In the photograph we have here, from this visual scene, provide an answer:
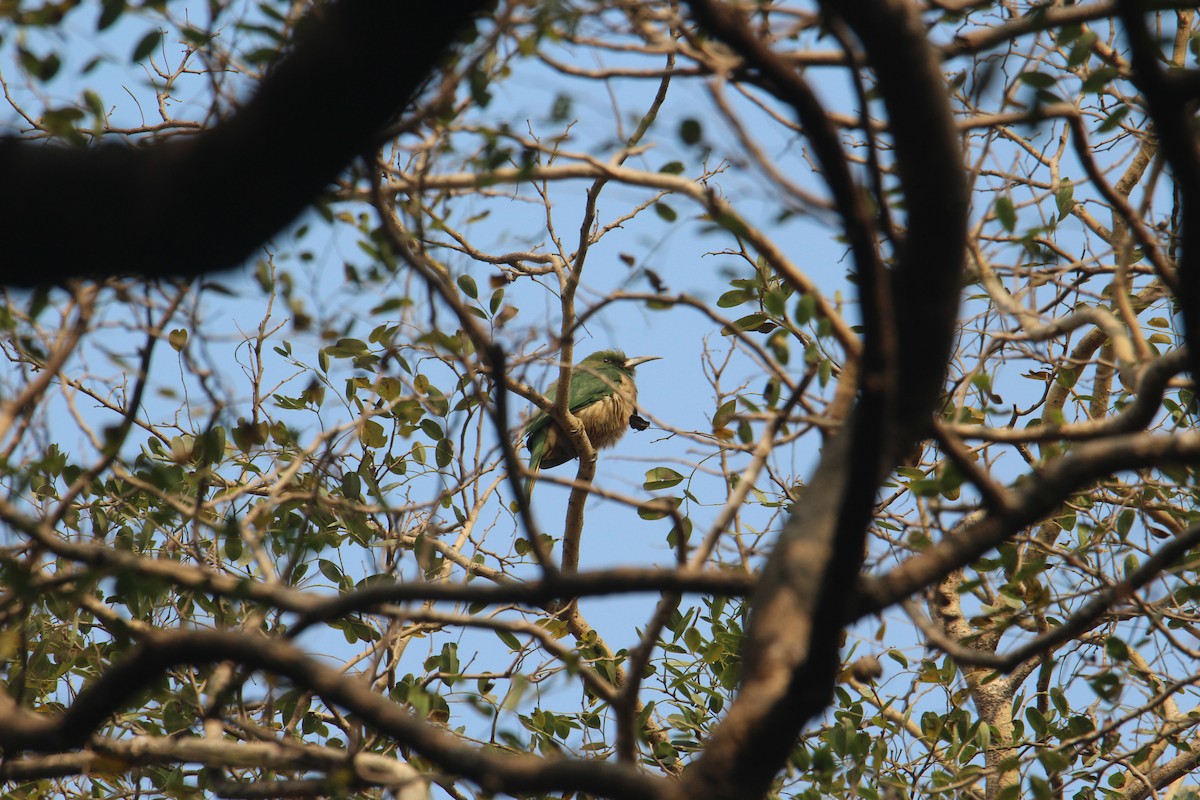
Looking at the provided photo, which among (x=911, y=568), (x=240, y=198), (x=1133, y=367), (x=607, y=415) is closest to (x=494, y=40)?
(x=240, y=198)

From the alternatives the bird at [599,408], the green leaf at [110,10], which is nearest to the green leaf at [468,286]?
the green leaf at [110,10]

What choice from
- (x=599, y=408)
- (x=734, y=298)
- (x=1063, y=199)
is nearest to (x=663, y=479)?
(x=734, y=298)

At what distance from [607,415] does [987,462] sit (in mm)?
4992

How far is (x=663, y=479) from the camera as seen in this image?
13.4ft

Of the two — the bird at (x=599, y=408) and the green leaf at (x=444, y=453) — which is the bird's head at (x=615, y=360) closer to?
the bird at (x=599, y=408)

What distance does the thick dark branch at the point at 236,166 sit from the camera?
1978 mm

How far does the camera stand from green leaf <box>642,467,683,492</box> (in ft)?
13.3

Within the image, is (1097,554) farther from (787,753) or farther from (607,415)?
(607,415)

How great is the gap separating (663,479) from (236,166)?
2370 millimetres

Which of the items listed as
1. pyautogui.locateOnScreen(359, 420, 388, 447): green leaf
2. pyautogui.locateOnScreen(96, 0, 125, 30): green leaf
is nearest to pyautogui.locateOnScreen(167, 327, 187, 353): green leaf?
pyautogui.locateOnScreen(359, 420, 388, 447): green leaf

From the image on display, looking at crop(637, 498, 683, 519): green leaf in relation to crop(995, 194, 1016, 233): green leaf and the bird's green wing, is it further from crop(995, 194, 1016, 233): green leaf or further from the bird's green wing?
the bird's green wing

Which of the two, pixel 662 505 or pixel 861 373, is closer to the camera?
pixel 861 373

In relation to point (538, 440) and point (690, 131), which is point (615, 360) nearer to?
point (538, 440)

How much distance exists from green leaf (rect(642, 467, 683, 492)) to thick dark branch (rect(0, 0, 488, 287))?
2.17 m
